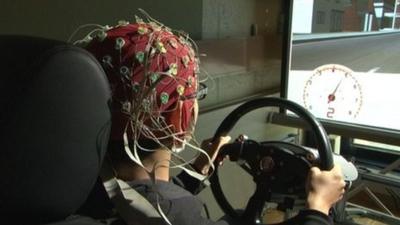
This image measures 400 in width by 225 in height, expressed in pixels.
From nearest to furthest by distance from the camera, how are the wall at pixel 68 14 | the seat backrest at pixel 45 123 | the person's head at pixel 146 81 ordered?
the seat backrest at pixel 45 123, the person's head at pixel 146 81, the wall at pixel 68 14

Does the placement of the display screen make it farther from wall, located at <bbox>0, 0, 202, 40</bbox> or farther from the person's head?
the person's head

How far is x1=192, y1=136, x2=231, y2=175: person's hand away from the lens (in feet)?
3.63

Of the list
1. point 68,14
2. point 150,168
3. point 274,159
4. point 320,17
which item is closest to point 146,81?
point 150,168

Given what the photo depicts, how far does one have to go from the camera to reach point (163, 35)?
827 millimetres

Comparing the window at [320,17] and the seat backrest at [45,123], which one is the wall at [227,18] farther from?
the seat backrest at [45,123]

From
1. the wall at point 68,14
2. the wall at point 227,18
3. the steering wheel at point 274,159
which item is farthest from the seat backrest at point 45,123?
the wall at point 227,18

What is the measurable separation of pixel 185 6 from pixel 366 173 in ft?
3.68

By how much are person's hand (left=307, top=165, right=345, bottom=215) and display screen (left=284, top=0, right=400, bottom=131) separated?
1.05 metres

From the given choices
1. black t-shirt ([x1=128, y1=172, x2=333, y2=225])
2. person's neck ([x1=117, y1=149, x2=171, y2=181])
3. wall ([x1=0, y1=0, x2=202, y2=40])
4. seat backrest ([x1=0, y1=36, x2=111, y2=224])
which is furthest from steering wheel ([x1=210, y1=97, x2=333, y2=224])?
wall ([x1=0, y1=0, x2=202, y2=40])

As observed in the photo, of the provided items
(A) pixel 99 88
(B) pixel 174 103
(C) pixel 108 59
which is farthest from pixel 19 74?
(B) pixel 174 103

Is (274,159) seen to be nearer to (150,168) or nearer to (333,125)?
(150,168)

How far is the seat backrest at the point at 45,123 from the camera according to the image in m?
0.56

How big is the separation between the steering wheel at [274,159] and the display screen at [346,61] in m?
1.01

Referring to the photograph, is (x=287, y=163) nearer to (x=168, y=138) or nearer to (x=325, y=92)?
(x=168, y=138)
